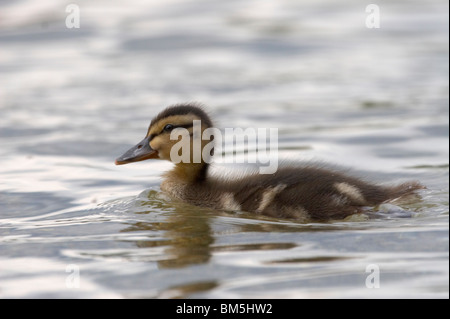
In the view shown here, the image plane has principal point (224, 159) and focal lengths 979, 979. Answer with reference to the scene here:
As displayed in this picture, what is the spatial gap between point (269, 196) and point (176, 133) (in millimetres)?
725


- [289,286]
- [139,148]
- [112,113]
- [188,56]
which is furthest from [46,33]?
[289,286]

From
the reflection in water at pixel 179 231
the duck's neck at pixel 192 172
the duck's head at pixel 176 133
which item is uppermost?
the duck's head at pixel 176 133

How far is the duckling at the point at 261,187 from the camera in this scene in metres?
5.07

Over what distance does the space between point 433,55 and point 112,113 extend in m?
3.64

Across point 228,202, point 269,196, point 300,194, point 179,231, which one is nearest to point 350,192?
point 300,194

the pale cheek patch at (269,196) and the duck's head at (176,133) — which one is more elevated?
the duck's head at (176,133)

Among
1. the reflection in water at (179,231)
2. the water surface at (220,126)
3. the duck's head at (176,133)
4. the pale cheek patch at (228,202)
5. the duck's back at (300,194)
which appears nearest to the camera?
the water surface at (220,126)

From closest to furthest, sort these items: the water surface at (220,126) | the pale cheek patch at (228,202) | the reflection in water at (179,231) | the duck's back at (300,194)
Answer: the water surface at (220,126), the reflection in water at (179,231), the duck's back at (300,194), the pale cheek patch at (228,202)

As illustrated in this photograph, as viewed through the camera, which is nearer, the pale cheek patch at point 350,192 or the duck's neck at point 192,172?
the pale cheek patch at point 350,192

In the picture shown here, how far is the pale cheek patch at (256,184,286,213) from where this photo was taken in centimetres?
514

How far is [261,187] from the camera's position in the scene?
5.22 meters

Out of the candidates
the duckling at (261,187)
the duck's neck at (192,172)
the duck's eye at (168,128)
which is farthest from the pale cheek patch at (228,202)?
the duck's eye at (168,128)

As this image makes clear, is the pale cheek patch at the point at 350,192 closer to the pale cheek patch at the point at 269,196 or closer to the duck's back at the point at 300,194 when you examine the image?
the duck's back at the point at 300,194

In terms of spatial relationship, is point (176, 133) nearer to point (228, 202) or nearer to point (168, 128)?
point (168, 128)
